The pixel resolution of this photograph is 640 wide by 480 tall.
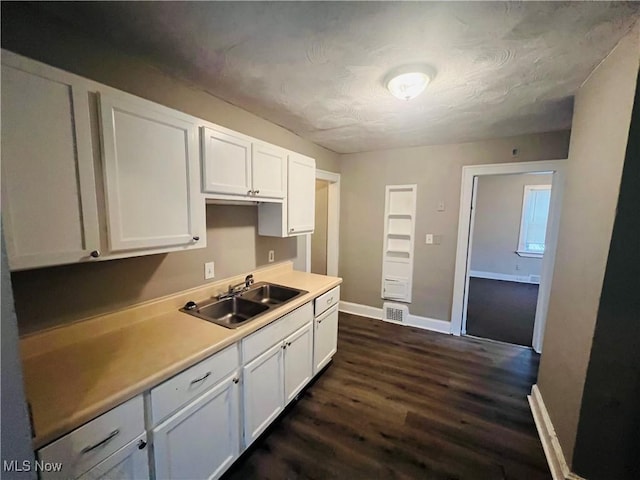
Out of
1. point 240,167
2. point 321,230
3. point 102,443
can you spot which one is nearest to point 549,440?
point 102,443

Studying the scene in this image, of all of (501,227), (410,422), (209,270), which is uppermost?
(501,227)

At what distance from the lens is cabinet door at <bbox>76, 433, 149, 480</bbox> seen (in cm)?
97

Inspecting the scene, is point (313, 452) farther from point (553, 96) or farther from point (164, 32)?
point (553, 96)

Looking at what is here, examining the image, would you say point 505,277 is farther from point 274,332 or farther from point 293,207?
point 274,332

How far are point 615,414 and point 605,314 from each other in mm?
548

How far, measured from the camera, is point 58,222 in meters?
1.04

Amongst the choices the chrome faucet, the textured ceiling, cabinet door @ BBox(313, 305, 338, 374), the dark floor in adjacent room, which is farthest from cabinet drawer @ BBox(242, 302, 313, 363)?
the dark floor in adjacent room

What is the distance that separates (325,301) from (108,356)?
1584 mm

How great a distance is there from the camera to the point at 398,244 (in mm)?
3781

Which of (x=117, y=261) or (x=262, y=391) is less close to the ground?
(x=117, y=261)

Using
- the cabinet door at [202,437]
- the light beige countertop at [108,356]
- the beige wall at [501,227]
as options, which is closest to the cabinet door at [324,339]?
the light beige countertop at [108,356]

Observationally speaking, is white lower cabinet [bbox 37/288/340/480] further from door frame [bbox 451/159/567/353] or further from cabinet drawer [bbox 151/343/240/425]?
door frame [bbox 451/159/567/353]

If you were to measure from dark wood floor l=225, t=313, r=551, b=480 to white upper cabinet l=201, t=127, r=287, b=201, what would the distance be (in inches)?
69.4

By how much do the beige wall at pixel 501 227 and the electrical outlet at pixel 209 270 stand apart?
5.78 m
